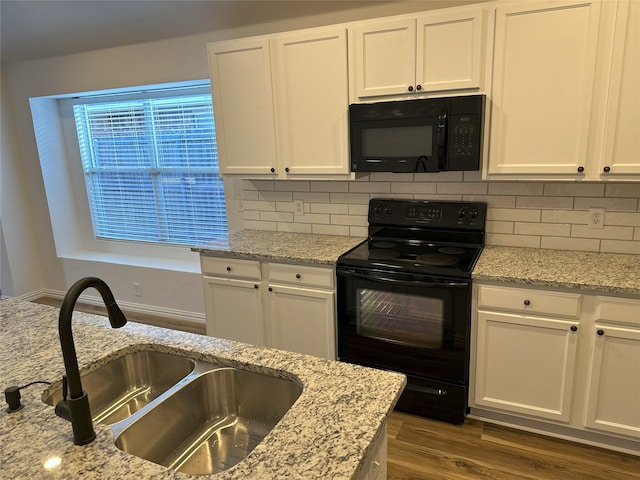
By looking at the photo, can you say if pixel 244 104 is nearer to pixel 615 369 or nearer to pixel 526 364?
pixel 526 364

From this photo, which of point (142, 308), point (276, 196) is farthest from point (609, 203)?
point (142, 308)

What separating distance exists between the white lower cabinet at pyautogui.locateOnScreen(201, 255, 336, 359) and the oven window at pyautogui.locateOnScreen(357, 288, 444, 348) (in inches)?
7.9

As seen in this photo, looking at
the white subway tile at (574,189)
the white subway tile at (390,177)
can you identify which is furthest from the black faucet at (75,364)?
the white subway tile at (574,189)

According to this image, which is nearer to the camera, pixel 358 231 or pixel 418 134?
pixel 418 134

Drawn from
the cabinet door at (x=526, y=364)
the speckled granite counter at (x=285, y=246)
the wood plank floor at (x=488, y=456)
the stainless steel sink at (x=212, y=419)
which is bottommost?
the wood plank floor at (x=488, y=456)

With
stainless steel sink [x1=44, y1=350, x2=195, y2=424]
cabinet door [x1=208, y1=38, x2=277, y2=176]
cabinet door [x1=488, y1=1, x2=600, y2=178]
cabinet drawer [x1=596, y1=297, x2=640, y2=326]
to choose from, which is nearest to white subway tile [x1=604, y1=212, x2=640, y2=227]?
cabinet door [x1=488, y1=1, x2=600, y2=178]

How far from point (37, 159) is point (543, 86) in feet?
14.7

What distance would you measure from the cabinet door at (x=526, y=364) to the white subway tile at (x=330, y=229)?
1.18m

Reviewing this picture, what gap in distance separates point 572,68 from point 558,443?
1.87m

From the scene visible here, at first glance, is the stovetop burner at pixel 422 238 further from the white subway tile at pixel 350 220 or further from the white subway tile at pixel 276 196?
the white subway tile at pixel 276 196

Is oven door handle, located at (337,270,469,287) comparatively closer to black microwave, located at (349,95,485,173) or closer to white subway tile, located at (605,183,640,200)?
black microwave, located at (349,95,485,173)

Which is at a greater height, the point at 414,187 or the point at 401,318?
the point at 414,187

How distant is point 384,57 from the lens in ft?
7.96

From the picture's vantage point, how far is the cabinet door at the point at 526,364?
213 cm
